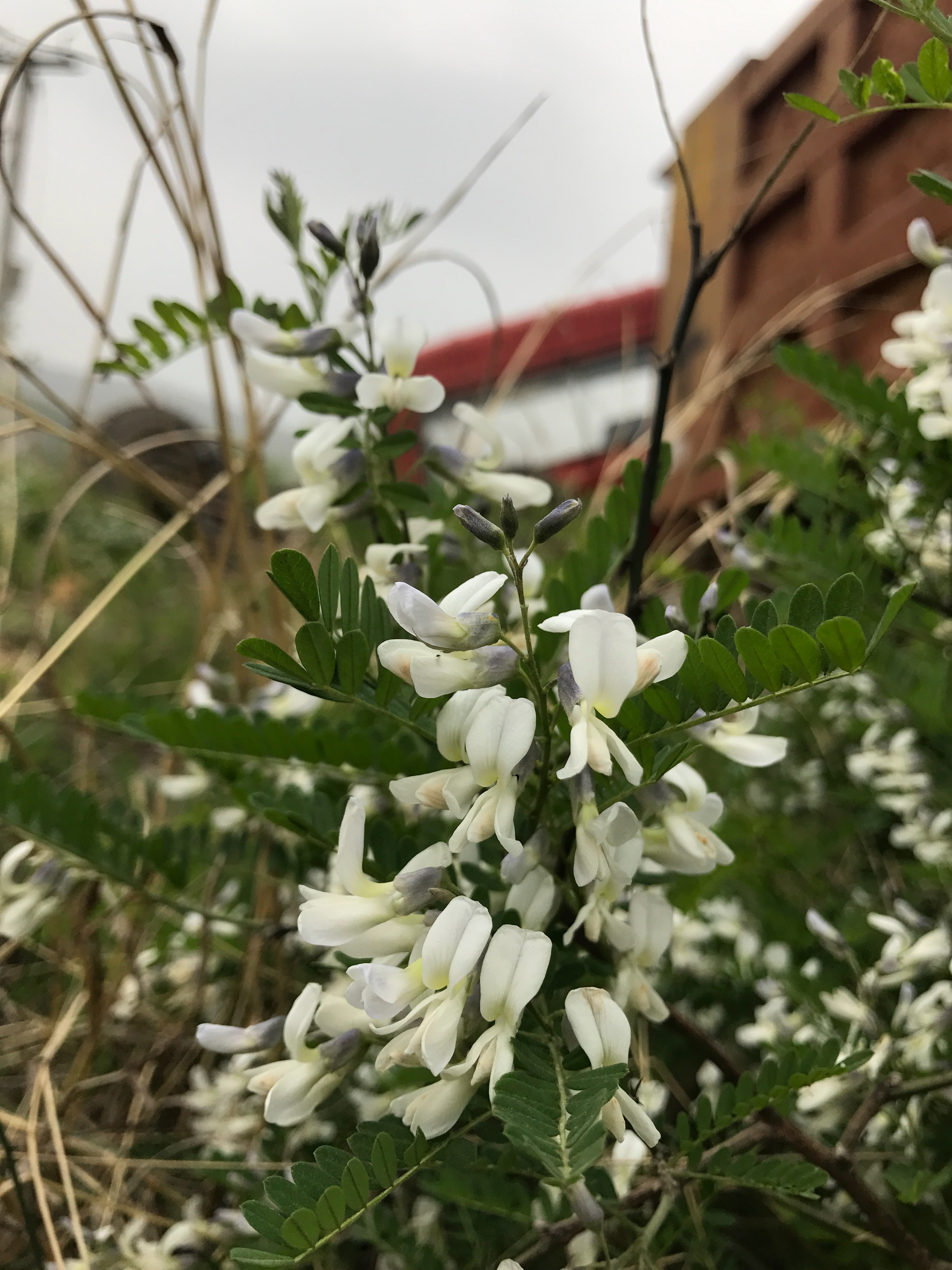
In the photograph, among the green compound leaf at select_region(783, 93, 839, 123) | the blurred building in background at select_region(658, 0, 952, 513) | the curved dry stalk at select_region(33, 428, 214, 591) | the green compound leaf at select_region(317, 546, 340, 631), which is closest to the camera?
the green compound leaf at select_region(317, 546, 340, 631)

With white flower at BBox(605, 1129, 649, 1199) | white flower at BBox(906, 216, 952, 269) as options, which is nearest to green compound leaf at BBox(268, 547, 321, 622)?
white flower at BBox(605, 1129, 649, 1199)

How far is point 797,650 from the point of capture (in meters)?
0.36

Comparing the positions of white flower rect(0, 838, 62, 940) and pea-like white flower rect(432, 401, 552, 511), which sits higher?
pea-like white flower rect(432, 401, 552, 511)

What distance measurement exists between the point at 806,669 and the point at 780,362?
60cm

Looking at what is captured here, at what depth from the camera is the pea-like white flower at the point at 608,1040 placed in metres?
0.34

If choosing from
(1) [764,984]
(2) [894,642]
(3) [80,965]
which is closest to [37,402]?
(3) [80,965]

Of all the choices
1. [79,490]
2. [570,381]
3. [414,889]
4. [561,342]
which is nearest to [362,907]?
[414,889]

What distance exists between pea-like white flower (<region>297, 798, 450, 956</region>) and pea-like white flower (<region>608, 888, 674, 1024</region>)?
0.30ft

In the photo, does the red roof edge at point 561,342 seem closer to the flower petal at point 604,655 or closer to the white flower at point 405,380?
the white flower at point 405,380

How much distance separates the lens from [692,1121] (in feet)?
1.71

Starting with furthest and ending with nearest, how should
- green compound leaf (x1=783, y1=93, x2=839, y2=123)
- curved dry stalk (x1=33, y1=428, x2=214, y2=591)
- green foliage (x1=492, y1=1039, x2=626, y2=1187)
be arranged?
1. curved dry stalk (x1=33, y1=428, x2=214, y2=591)
2. green compound leaf (x1=783, y1=93, x2=839, y2=123)
3. green foliage (x1=492, y1=1039, x2=626, y2=1187)

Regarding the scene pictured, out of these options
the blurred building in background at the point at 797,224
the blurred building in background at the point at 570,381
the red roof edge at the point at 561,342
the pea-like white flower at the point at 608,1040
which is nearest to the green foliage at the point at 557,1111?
the pea-like white flower at the point at 608,1040

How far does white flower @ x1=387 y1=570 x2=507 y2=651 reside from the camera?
1.11 ft

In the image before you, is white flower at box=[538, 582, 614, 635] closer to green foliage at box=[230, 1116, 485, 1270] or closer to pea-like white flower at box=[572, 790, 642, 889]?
pea-like white flower at box=[572, 790, 642, 889]
